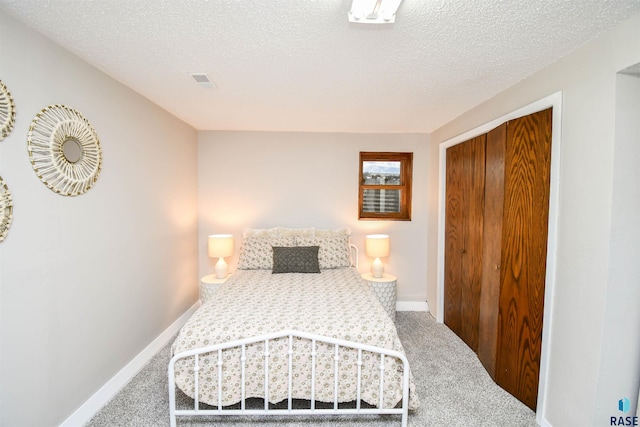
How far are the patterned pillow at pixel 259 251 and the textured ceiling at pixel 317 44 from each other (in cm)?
153

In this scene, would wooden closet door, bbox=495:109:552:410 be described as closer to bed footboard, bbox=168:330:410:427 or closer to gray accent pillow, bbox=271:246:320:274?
bed footboard, bbox=168:330:410:427

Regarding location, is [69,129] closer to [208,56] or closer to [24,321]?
[208,56]

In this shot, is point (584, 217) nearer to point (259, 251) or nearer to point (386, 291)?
point (386, 291)

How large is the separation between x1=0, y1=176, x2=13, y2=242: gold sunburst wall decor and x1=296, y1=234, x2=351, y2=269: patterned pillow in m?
2.38

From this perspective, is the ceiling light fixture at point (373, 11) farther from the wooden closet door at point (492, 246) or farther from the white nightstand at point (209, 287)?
the white nightstand at point (209, 287)

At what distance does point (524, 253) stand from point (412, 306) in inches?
79.9

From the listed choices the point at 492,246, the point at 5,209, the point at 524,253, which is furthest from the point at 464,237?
the point at 5,209

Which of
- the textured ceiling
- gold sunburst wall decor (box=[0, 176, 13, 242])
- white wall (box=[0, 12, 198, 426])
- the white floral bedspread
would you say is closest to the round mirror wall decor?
white wall (box=[0, 12, 198, 426])

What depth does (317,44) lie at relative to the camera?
1611 mm

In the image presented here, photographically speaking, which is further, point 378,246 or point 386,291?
point 378,246

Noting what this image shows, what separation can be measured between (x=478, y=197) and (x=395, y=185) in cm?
129

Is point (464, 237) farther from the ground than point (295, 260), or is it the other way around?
point (464, 237)

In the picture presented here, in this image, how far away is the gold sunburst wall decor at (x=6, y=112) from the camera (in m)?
1.36

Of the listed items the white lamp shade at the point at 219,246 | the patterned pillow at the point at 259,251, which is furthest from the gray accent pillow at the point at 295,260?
the white lamp shade at the point at 219,246
